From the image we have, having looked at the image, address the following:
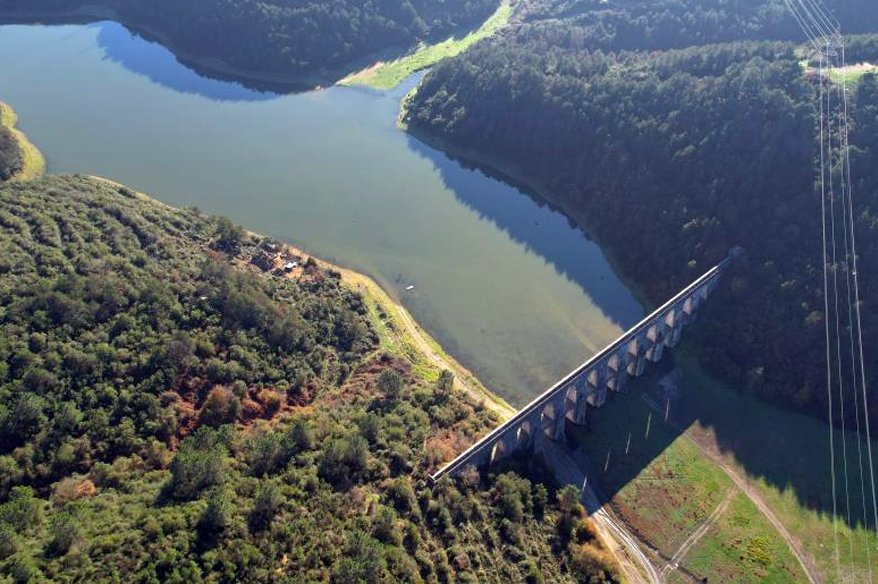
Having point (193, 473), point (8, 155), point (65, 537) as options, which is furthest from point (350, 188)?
point (65, 537)

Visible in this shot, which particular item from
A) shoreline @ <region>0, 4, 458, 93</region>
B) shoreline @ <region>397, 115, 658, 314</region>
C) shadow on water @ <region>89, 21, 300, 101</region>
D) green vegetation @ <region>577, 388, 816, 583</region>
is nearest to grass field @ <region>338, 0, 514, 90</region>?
shoreline @ <region>0, 4, 458, 93</region>

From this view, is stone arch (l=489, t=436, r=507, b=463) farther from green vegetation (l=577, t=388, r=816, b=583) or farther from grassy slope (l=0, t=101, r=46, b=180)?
grassy slope (l=0, t=101, r=46, b=180)

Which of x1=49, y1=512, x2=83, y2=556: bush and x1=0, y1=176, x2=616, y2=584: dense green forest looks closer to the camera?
x1=49, y1=512, x2=83, y2=556: bush

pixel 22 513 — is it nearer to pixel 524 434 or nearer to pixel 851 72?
pixel 524 434

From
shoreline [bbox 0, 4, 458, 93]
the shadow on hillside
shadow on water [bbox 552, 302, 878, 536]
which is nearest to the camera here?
shadow on water [bbox 552, 302, 878, 536]

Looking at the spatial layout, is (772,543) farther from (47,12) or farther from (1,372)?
(47,12)

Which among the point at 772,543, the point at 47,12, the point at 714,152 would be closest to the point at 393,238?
the point at 714,152

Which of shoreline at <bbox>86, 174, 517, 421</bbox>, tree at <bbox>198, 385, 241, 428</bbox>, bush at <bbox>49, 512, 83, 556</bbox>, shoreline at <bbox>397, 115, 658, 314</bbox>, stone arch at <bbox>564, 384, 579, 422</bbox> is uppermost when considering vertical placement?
shoreline at <bbox>397, 115, 658, 314</bbox>
